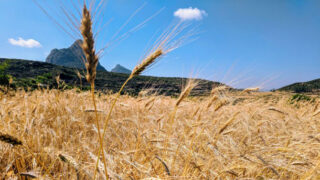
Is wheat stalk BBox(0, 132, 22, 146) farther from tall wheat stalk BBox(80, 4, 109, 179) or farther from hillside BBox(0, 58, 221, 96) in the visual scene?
hillside BBox(0, 58, 221, 96)

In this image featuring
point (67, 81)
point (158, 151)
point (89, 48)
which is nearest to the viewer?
point (89, 48)

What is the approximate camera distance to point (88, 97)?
4195mm

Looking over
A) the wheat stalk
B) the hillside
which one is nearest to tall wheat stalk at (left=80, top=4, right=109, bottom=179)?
the wheat stalk

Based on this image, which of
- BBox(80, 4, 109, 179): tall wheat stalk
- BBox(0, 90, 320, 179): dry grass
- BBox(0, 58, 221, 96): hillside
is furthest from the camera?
BBox(0, 58, 221, 96): hillside

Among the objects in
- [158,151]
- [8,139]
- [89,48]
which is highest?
[89,48]

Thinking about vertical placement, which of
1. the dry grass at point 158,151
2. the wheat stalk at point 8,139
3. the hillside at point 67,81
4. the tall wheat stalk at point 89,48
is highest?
the hillside at point 67,81

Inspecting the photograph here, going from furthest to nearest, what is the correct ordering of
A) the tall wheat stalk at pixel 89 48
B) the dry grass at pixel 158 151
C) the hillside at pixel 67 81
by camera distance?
the hillside at pixel 67 81 < the dry grass at pixel 158 151 < the tall wheat stalk at pixel 89 48

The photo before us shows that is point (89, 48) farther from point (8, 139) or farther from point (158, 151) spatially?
point (158, 151)

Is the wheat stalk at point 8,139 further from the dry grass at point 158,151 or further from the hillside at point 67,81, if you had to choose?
the hillside at point 67,81

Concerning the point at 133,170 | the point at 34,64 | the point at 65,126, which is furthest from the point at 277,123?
the point at 34,64

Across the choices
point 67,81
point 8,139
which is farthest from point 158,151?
point 67,81

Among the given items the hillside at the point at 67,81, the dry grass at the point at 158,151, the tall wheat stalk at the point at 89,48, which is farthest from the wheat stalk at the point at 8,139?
the hillside at the point at 67,81

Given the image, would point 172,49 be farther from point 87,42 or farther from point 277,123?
point 277,123

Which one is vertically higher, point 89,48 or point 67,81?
point 67,81
